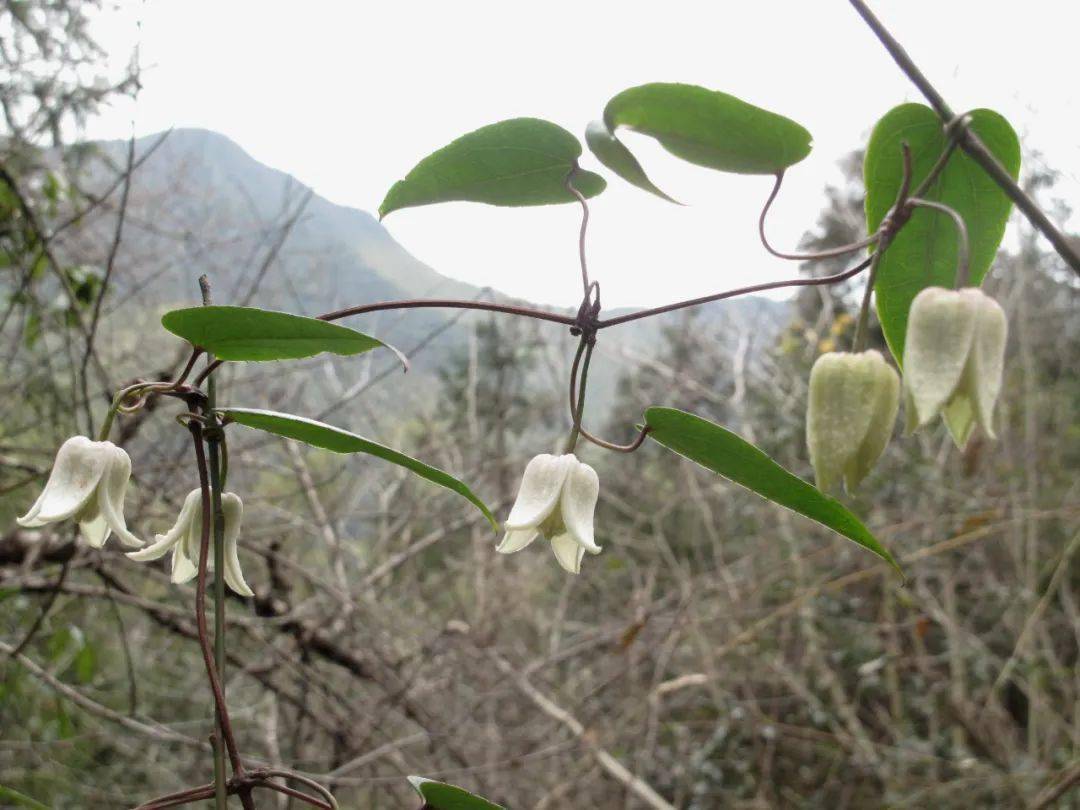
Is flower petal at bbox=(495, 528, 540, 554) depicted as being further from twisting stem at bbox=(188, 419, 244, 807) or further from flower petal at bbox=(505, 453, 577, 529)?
twisting stem at bbox=(188, 419, 244, 807)

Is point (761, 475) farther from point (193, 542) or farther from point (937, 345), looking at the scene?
point (193, 542)

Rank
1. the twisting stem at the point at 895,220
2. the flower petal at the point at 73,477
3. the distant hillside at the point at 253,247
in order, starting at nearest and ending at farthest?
the twisting stem at the point at 895,220 < the flower petal at the point at 73,477 < the distant hillside at the point at 253,247

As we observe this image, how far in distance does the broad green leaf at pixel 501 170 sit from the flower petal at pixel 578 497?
167 mm

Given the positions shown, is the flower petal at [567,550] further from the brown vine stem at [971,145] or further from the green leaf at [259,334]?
the brown vine stem at [971,145]

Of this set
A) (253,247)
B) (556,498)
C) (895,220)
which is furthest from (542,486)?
(253,247)

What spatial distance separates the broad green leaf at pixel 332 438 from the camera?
0.41 meters

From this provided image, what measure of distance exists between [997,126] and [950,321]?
14 cm

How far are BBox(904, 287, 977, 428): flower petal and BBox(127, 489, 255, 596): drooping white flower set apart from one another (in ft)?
1.21

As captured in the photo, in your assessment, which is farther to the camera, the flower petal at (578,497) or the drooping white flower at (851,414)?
the flower petal at (578,497)

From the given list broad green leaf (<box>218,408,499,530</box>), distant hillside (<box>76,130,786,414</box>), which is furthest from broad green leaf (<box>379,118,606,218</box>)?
distant hillside (<box>76,130,786,414</box>)

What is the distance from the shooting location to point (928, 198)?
490 millimetres

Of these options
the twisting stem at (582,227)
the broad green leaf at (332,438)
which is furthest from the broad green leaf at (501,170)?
the broad green leaf at (332,438)

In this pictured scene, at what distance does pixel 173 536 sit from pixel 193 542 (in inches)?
1.1

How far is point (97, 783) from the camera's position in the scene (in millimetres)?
3111
